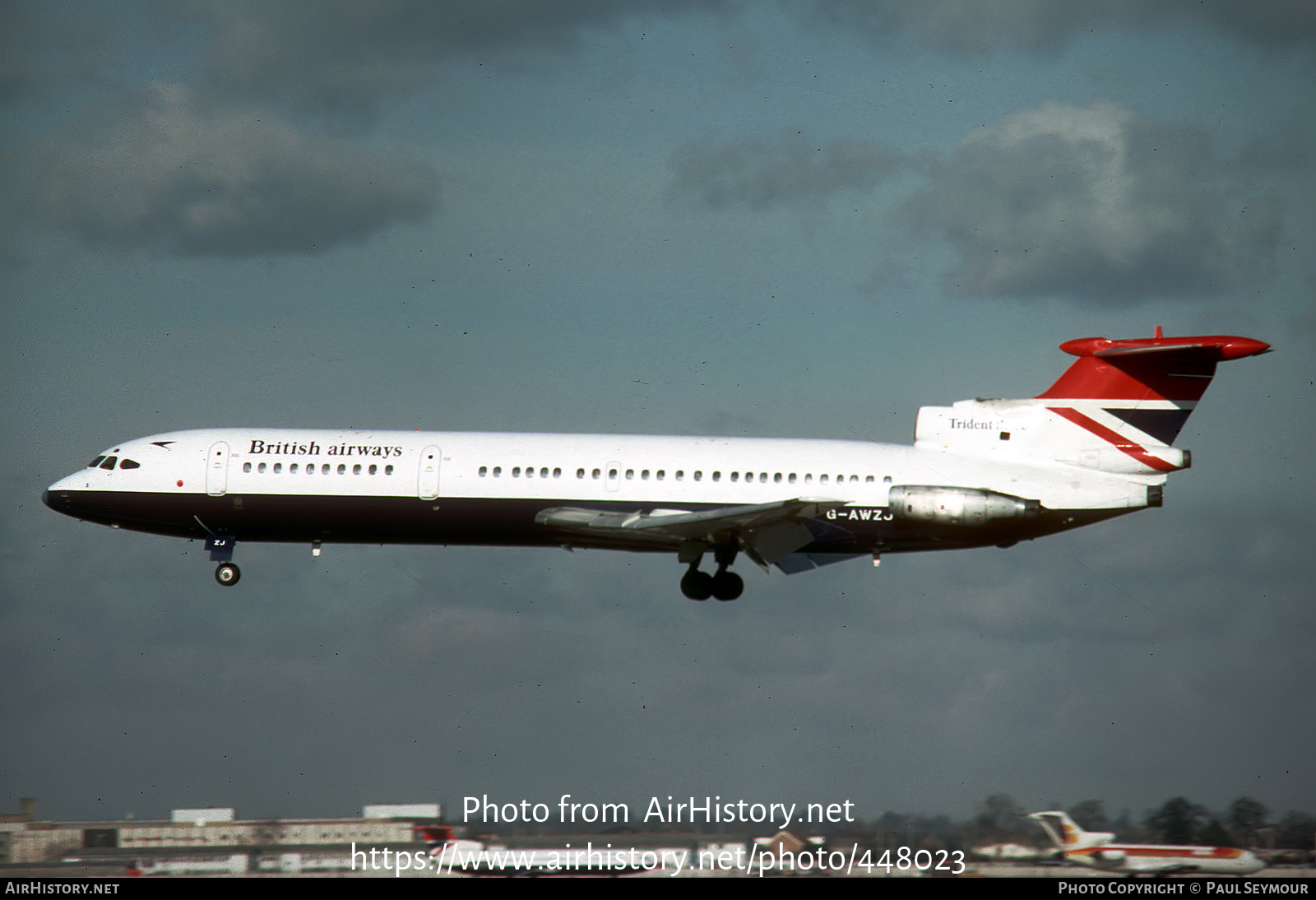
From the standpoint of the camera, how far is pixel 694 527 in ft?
165

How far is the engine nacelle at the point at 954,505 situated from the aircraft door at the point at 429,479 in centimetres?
1251

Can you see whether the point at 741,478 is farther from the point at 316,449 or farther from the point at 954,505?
the point at 316,449

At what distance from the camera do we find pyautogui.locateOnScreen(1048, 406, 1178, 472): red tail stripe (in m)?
51.6

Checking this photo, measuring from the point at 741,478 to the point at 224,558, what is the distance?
604 inches

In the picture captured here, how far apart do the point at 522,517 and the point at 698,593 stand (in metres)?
6.04

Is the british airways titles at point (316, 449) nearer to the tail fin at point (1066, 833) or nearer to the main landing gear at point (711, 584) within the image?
the main landing gear at point (711, 584)

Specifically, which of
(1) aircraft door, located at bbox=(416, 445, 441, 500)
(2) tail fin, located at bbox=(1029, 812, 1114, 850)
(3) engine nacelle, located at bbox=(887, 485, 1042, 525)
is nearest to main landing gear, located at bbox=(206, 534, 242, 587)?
(1) aircraft door, located at bbox=(416, 445, 441, 500)

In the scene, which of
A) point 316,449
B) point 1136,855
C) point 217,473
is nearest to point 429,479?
point 316,449

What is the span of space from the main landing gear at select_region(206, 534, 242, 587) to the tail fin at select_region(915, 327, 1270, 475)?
20122 mm

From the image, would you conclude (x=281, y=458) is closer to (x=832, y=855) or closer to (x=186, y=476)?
(x=186, y=476)

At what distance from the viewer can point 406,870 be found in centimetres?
4284

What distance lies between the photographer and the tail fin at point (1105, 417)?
51.7m

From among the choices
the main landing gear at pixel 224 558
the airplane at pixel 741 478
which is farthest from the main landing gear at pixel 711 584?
the main landing gear at pixel 224 558

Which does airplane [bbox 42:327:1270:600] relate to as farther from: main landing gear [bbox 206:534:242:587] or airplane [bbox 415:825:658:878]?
airplane [bbox 415:825:658:878]
